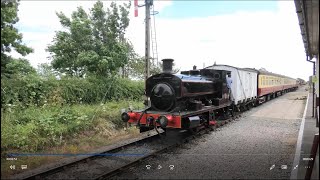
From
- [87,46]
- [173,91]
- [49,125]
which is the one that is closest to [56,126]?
[49,125]

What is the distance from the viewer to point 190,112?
1010cm

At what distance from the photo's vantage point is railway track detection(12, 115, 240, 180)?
6531 millimetres

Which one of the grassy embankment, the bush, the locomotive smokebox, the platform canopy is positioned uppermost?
the platform canopy

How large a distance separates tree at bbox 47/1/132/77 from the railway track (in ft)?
17.3

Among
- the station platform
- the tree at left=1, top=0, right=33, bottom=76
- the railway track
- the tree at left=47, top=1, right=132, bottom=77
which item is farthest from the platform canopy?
the tree at left=47, top=1, right=132, bottom=77

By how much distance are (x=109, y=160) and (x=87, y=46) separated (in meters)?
8.20

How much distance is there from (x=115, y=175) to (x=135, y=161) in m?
0.93

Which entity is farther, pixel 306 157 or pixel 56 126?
pixel 56 126

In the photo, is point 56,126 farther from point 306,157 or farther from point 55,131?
point 306,157

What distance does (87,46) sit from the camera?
14.7 m

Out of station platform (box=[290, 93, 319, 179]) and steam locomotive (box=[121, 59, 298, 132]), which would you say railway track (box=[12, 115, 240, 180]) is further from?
station platform (box=[290, 93, 319, 179])

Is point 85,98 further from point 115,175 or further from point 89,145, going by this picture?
point 115,175

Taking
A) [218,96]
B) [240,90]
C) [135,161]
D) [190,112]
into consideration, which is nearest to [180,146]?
[190,112]

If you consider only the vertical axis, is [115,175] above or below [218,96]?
below
